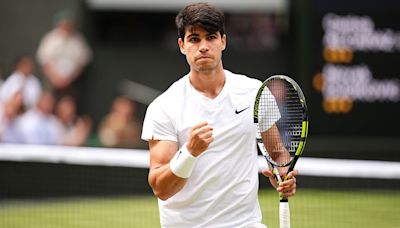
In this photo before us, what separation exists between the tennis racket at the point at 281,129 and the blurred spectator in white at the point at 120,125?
7.79 m

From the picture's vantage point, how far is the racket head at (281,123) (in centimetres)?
449

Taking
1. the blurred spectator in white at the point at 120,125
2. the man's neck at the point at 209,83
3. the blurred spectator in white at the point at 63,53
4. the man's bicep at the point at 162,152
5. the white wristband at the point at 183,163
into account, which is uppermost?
the blurred spectator in white at the point at 63,53

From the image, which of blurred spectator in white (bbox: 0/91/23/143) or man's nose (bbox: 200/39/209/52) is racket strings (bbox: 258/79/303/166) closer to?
man's nose (bbox: 200/39/209/52)

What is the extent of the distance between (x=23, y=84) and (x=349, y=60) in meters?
3.94

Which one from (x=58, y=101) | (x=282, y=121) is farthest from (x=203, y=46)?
(x=58, y=101)

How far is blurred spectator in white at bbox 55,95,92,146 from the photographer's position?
1241cm

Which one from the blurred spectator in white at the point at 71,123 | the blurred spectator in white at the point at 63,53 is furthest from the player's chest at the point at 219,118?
the blurred spectator in white at the point at 63,53

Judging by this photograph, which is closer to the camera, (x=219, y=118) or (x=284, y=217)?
(x=284, y=217)

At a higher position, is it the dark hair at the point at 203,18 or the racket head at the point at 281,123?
the dark hair at the point at 203,18

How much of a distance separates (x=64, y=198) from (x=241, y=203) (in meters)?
7.44

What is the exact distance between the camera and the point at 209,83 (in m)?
4.55

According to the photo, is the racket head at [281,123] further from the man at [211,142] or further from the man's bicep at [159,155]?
the man's bicep at [159,155]

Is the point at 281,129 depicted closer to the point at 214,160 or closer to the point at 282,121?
the point at 282,121

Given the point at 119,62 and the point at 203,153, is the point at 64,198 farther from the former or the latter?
the point at 203,153
